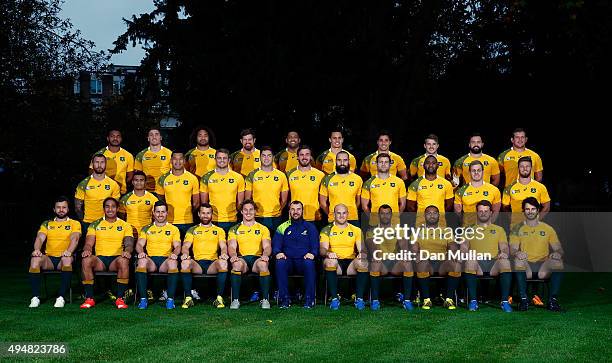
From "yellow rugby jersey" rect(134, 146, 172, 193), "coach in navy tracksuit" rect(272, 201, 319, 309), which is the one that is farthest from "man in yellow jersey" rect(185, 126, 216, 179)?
"coach in navy tracksuit" rect(272, 201, 319, 309)

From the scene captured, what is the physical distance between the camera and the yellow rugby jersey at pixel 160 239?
11594 millimetres

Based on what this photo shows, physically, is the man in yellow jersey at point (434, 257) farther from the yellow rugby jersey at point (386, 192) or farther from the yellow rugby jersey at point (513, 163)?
the yellow rugby jersey at point (513, 163)

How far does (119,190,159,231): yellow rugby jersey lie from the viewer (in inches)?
479

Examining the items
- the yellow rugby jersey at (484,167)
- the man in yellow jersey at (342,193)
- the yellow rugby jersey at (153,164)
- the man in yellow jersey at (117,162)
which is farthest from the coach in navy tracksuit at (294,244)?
the man in yellow jersey at (117,162)

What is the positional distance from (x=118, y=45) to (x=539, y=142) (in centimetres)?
1202

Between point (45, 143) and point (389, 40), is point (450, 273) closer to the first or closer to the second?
point (389, 40)

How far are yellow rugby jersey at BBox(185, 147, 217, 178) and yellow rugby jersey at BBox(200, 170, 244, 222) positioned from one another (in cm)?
69

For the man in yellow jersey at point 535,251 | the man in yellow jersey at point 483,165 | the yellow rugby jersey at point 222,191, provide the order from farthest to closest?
the man in yellow jersey at point 483,165, the yellow rugby jersey at point 222,191, the man in yellow jersey at point 535,251

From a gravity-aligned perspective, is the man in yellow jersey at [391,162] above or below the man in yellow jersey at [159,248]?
above

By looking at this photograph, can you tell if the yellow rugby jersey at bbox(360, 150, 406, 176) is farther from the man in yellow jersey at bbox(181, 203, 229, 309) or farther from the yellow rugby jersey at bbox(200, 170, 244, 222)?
the man in yellow jersey at bbox(181, 203, 229, 309)

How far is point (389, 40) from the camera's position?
20.5 meters

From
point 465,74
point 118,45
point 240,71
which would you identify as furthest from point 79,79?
point 465,74

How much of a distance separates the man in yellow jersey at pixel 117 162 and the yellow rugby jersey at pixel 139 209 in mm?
789

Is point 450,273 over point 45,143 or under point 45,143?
under
